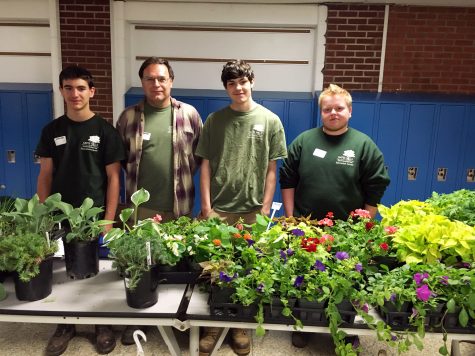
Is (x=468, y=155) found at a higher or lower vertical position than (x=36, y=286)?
higher

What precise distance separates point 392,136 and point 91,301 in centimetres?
324

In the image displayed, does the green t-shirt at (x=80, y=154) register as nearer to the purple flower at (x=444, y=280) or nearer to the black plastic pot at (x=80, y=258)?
the black plastic pot at (x=80, y=258)

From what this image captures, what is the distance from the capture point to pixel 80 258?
1.83 meters

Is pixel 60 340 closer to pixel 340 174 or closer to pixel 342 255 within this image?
pixel 342 255

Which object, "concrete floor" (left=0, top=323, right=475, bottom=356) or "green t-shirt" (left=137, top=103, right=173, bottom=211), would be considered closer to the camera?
"concrete floor" (left=0, top=323, right=475, bottom=356)

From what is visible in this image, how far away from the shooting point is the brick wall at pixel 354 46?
4.14 metres

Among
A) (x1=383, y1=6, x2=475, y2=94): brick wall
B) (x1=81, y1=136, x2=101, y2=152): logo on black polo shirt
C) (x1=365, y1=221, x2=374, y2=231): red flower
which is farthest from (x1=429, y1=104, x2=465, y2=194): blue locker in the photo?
(x1=81, y1=136, x2=101, y2=152): logo on black polo shirt

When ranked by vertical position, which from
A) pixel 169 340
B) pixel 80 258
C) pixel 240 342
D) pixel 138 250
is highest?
pixel 138 250

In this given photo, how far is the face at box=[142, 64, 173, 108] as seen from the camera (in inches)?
96.6

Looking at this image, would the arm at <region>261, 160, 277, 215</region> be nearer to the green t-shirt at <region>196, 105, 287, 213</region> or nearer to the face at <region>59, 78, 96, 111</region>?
the green t-shirt at <region>196, 105, 287, 213</region>

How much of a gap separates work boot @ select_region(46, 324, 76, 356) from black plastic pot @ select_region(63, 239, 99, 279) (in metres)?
0.76

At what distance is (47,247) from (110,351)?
0.96 m

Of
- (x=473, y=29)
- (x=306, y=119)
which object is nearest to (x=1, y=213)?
(x=306, y=119)

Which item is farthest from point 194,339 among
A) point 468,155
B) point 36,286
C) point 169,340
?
point 468,155
